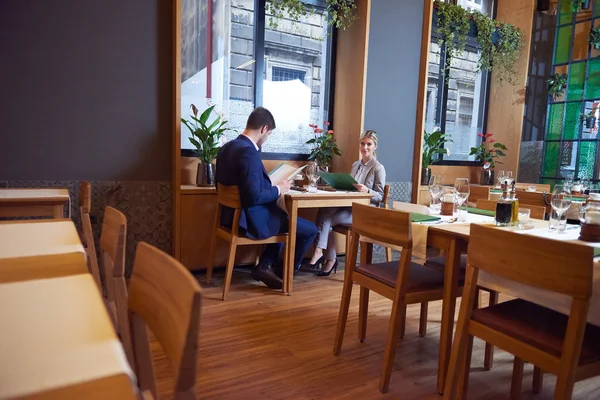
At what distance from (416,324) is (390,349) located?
2.96ft

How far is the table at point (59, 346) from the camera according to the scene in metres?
0.55

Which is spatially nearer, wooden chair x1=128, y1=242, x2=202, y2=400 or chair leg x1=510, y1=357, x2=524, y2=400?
wooden chair x1=128, y1=242, x2=202, y2=400

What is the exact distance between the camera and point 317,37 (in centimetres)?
424

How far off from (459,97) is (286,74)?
2.49 meters

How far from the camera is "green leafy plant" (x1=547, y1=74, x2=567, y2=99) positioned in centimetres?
521

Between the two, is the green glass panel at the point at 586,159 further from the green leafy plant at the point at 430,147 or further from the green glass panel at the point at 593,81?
the green leafy plant at the point at 430,147

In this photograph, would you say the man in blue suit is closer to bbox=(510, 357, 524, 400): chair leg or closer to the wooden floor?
the wooden floor

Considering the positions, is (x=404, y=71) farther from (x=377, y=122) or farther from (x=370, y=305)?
(x=370, y=305)

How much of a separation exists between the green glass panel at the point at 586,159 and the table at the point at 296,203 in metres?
3.38

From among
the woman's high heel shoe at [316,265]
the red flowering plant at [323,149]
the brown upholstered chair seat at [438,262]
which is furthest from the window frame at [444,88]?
the brown upholstered chair seat at [438,262]

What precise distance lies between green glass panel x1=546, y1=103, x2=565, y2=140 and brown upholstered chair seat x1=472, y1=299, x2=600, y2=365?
14.5 feet

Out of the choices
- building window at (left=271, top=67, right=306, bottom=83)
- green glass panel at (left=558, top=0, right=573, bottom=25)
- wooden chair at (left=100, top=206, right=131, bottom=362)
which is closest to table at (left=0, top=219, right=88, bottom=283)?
wooden chair at (left=100, top=206, right=131, bottom=362)

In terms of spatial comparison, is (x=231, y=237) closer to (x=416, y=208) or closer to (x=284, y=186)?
(x=284, y=186)

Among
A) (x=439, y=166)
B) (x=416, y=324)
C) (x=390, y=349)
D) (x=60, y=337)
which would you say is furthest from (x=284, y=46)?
(x=60, y=337)
